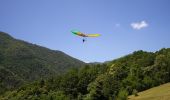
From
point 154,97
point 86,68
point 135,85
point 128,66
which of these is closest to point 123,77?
point 128,66

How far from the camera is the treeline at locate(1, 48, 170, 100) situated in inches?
4611

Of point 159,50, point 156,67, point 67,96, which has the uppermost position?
point 159,50

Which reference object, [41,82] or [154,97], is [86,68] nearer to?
[41,82]

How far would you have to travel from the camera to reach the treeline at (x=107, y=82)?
117125 millimetres

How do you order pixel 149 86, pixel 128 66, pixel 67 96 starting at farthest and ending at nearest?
pixel 128 66 < pixel 67 96 < pixel 149 86

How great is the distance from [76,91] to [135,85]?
34816 millimetres

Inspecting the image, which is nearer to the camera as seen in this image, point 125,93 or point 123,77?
point 125,93

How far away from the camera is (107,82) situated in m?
128

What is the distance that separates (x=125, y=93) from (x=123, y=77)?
109 ft

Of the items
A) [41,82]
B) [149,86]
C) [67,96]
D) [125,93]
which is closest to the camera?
[125,93]

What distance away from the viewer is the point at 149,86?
116 m

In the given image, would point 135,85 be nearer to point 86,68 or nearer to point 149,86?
point 149,86

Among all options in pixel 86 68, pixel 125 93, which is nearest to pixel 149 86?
pixel 125 93

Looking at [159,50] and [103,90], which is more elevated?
[159,50]
